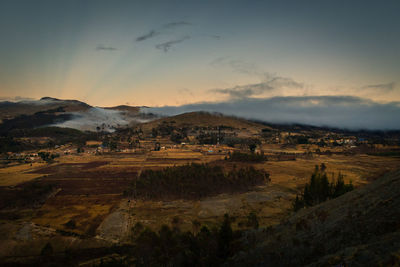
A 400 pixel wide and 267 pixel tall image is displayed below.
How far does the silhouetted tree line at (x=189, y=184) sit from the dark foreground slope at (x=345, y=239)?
2299 inches

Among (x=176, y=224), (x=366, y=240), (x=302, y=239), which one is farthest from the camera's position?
(x=176, y=224)

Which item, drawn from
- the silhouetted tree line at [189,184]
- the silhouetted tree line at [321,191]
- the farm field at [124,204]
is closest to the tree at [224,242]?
the farm field at [124,204]

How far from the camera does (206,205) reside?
7625 cm

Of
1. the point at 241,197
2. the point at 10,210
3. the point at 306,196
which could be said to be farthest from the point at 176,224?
the point at 10,210

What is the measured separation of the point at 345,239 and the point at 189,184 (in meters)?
76.0

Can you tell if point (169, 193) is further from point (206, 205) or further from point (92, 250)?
point (92, 250)

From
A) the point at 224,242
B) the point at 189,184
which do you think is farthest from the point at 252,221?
the point at 189,184

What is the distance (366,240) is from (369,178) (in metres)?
112

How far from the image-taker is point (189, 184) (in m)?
94.4

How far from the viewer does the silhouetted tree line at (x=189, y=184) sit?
87688mm

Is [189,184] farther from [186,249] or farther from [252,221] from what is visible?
[186,249]

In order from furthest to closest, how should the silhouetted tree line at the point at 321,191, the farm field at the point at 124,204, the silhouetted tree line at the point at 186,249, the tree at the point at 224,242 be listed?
1. the silhouetted tree line at the point at 321,191
2. the farm field at the point at 124,204
3. the tree at the point at 224,242
4. the silhouetted tree line at the point at 186,249

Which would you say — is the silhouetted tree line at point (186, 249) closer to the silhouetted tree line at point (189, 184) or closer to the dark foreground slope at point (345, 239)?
the dark foreground slope at point (345, 239)

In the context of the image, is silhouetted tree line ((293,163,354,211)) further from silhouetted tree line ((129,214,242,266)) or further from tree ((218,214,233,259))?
tree ((218,214,233,259))
